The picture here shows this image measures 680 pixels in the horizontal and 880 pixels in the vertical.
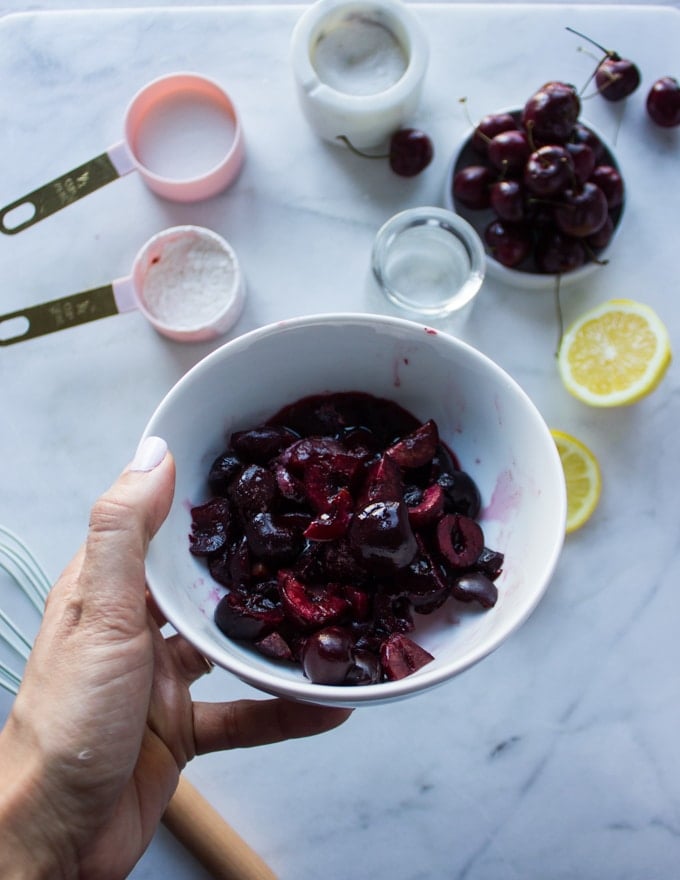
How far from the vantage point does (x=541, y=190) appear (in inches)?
51.4

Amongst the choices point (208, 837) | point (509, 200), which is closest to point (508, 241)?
point (509, 200)

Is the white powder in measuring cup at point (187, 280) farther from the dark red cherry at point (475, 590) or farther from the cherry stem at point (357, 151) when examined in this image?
the dark red cherry at point (475, 590)

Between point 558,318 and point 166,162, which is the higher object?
point 166,162

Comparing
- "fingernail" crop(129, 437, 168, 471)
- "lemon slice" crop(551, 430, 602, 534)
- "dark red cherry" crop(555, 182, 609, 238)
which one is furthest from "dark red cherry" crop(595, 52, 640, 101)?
"fingernail" crop(129, 437, 168, 471)

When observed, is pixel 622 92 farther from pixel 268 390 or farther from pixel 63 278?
pixel 63 278

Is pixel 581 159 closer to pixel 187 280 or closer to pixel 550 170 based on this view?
pixel 550 170

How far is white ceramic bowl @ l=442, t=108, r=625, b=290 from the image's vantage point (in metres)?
1.37

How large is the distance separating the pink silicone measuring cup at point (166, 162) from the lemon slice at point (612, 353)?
25.4 inches

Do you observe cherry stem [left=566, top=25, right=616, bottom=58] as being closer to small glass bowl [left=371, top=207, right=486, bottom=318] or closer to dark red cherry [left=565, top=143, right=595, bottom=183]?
dark red cherry [left=565, top=143, right=595, bottom=183]

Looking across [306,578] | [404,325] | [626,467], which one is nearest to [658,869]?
[626,467]

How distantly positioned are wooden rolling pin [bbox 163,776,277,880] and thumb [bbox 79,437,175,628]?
458 millimetres

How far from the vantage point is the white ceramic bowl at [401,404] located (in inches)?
37.3

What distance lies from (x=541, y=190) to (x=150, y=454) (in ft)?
2.50

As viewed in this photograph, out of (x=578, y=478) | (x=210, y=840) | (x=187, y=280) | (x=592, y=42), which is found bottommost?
(x=210, y=840)
